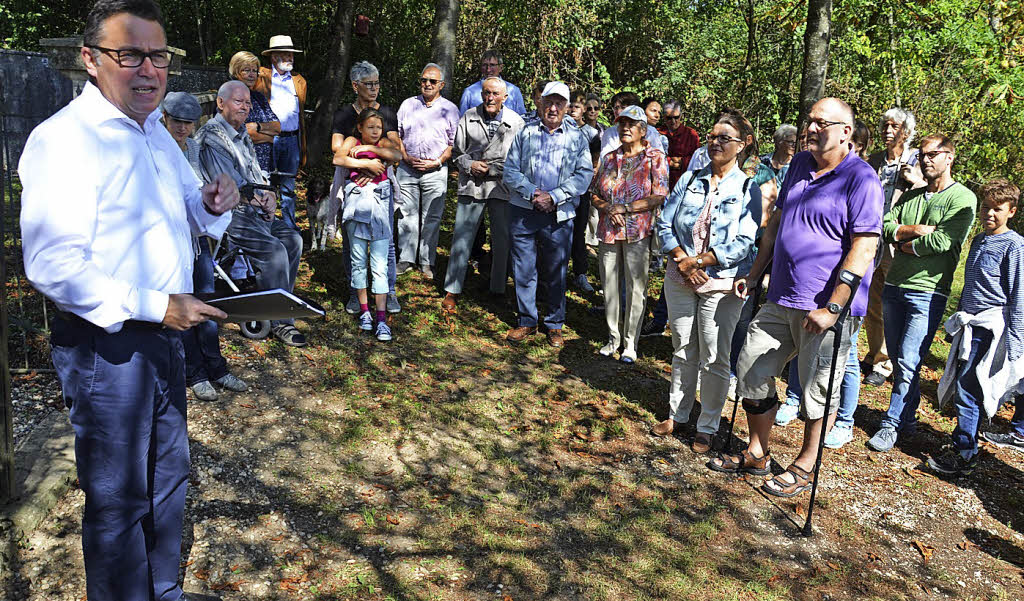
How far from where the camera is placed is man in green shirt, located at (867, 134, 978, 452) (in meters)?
6.07

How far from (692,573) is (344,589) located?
1.87 meters

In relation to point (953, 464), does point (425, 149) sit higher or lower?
higher

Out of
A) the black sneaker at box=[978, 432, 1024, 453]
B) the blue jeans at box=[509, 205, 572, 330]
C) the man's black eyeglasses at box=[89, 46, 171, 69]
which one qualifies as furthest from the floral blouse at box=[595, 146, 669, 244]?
the man's black eyeglasses at box=[89, 46, 171, 69]

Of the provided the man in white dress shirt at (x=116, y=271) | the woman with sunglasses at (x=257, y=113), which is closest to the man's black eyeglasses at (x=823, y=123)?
A: the man in white dress shirt at (x=116, y=271)

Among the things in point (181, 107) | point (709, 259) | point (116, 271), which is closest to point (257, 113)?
point (181, 107)

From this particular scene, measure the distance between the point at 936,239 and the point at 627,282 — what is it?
253 centimetres

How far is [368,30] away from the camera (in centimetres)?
1709

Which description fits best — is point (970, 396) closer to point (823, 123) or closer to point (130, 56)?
point (823, 123)

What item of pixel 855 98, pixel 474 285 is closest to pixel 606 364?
pixel 474 285

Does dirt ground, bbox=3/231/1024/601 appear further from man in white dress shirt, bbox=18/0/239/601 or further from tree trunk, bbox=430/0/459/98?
tree trunk, bbox=430/0/459/98

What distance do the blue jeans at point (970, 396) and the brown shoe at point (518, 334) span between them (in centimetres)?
377

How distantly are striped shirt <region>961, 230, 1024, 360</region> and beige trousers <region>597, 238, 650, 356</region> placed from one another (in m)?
2.56

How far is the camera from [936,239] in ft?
20.0

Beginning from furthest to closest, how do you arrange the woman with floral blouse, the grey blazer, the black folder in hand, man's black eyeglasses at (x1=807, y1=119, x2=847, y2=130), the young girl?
the grey blazer
the young girl
the woman with floral blouse
man's black eyeglasses at (x1=807, y1=119, x2=847, y2=130)
the black folder in hand
